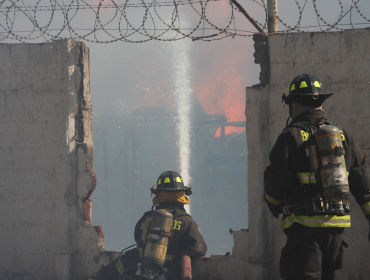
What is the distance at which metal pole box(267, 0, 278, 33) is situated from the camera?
5965 millimetres

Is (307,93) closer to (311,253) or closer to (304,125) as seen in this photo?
(304,125)

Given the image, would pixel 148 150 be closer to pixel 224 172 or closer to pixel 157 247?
pixel 224 172

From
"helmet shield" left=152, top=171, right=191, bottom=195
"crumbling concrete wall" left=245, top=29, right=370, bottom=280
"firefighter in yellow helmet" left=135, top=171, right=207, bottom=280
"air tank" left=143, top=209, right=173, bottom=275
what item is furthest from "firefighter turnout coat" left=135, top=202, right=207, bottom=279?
"crumbling concrete wall" left=245, top=29, right=370, bottom=280

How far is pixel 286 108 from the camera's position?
18.0 ft

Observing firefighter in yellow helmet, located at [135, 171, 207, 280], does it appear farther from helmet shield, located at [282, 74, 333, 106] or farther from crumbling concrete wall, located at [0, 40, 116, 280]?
helmet shield, located at [282, 74, 333, 106]

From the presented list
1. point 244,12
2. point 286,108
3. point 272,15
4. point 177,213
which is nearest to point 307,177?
point 286,108

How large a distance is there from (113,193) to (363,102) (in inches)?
2494

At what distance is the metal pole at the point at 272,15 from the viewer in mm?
5965

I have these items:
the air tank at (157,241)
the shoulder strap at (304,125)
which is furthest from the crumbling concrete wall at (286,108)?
the shoulder strap at (304,125)

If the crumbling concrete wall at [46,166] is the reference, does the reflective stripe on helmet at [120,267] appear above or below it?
below

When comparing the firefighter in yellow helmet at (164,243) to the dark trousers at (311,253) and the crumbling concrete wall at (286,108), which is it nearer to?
the crumbling concrete wall at (286,108)

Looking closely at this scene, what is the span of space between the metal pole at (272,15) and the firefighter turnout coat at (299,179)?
288 centimetres

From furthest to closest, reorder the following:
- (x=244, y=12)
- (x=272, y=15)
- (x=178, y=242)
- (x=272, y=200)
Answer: (x=244, y=12) < (x=272, y=15) < (x=178, y=242) < (x=272, y=200)

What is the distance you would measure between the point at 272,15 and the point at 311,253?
12.4 ft
